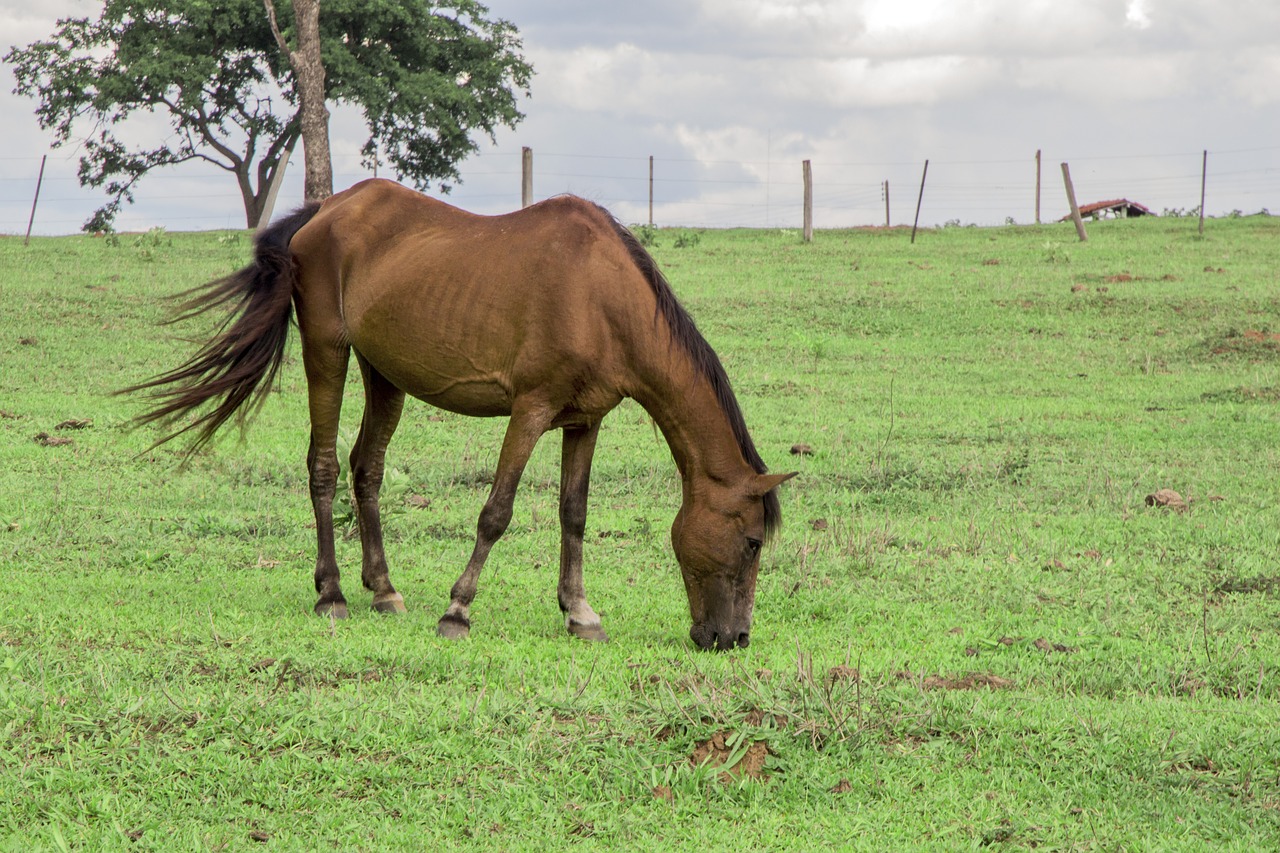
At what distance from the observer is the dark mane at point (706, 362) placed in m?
5.98

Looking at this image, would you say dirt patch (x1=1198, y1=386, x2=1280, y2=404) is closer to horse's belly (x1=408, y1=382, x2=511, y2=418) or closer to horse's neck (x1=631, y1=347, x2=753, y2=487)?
horse's neck (x1=631, y1=347, x2=753, y2=487)

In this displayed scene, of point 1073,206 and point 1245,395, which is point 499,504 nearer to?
point 1245,395

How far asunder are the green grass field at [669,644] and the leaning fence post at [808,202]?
14.0m

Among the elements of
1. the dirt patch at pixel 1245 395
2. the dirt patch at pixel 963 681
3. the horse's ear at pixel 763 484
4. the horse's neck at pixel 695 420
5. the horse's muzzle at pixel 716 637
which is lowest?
the dirt patch at pixel 963 681

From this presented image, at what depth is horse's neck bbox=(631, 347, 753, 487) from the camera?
6.00 meters

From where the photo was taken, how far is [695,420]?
605cm

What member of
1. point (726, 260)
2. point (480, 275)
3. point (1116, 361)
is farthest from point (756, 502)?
point (726, 260)

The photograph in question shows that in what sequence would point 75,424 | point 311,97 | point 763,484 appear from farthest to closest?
1. point 311,97
2. point 75,424
3. point 763,484

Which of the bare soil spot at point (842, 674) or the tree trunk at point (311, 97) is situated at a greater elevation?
the tree trunk at point (311, 97)

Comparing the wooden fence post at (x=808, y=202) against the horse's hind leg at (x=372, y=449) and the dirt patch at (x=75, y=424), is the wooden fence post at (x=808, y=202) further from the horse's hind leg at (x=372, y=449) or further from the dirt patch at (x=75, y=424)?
the horse's hind leg at (x=372, y=449)

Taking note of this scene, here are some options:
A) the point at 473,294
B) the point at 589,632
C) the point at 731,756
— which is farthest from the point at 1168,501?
the point at 731,756

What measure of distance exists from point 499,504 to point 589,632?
80cm

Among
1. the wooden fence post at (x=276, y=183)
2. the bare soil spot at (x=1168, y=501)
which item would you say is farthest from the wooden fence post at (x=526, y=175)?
the bare soil spot at (x=1168, y=501)

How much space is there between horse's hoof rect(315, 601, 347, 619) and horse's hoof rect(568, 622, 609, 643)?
128cm
